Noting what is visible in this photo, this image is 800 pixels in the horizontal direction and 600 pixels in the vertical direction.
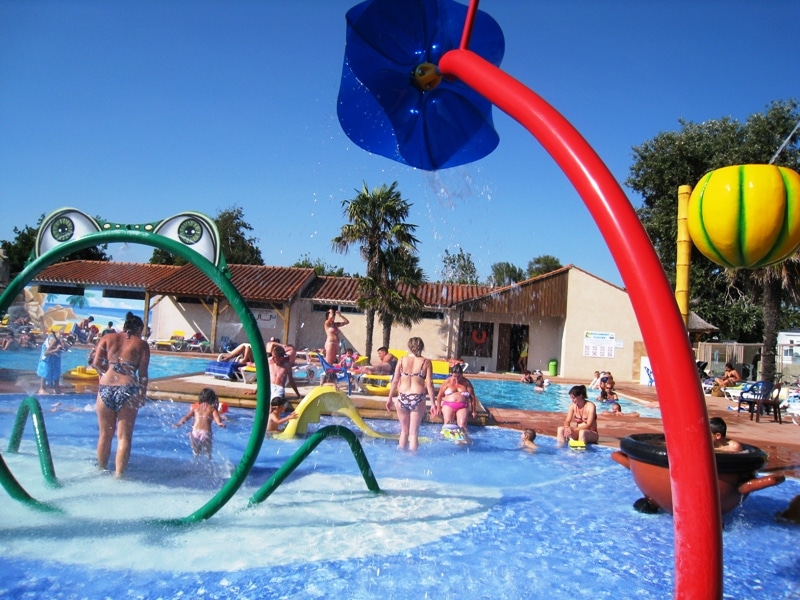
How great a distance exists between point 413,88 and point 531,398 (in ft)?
48.4

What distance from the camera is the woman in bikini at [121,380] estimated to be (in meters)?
5.98

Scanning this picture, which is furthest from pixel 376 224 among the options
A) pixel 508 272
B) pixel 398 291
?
pixel 508 272

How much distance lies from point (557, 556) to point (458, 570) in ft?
3.05

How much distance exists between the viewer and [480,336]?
26.1m

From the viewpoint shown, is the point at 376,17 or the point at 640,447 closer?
the point at 376,17

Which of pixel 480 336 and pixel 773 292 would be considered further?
pixel 480 336

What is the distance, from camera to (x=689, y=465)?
1.97 m

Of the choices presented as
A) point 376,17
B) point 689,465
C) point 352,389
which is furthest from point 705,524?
point 352,389

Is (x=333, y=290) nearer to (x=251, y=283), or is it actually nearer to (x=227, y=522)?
(x=251, y=283)

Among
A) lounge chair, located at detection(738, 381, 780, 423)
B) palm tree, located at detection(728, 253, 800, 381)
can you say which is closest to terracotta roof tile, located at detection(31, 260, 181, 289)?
lounge chair, located at detection(738, 381, 780, 423)

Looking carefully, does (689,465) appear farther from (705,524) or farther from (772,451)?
(772,451)

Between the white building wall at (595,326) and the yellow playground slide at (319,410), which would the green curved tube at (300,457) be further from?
the white building wall at (595,326)

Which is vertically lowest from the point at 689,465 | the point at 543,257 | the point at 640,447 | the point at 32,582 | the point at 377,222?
the point at 32,582

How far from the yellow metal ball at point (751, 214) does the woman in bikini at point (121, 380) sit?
16.1 feet
